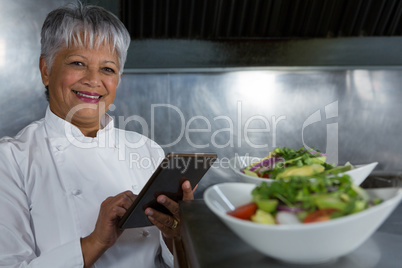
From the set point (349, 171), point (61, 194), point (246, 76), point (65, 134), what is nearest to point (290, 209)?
point (349, 171)

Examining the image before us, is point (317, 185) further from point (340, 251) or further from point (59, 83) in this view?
point (59, 83)

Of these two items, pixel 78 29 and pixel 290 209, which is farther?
pixel 78 29

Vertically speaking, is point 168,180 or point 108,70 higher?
point 108,70

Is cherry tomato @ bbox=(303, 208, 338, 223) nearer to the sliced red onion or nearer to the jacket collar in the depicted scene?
the sliced red onion

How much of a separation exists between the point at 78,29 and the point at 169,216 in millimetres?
847

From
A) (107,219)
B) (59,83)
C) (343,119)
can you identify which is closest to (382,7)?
(343,119)

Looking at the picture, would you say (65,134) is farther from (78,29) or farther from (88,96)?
(78,29)

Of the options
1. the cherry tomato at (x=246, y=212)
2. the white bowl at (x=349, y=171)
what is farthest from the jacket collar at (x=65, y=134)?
the cherry tomato at (x=246, y=212)

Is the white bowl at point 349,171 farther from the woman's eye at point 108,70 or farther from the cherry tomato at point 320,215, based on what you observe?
the woman's eye at point 108,70

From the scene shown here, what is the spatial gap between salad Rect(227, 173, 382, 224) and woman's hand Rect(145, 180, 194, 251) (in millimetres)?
552

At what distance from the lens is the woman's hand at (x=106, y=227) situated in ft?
4.09

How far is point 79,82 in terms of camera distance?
1655mm

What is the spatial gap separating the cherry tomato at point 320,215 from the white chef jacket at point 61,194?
0.98 metres

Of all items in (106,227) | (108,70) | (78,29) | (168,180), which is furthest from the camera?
(108,70)
